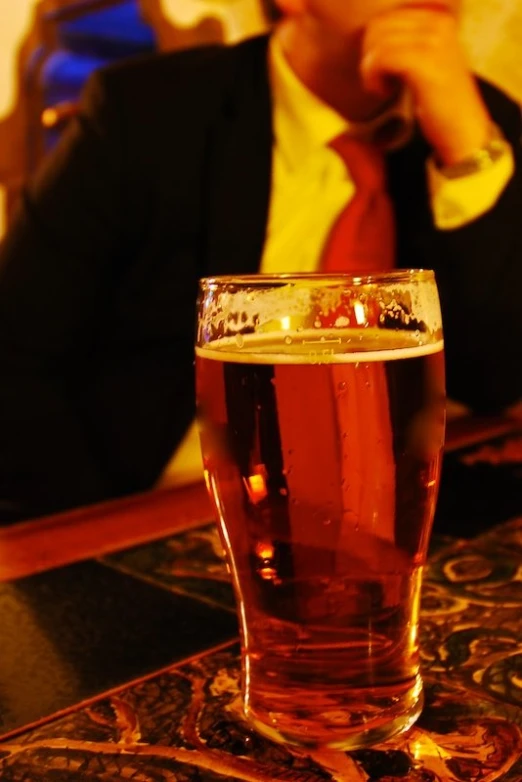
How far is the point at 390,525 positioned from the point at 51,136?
2.74m

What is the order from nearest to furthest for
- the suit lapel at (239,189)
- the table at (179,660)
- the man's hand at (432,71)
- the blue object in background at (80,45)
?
the table at (179,660)
the man's hand at (432,71)
the suit lapel at (239,189)
the blue object in background at (80,45)

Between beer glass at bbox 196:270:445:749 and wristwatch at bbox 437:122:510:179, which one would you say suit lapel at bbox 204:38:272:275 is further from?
beer glass at bbox 196:270:445:749

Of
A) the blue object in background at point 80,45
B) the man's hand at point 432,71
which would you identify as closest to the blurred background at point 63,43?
the blue object in background at point 80,45

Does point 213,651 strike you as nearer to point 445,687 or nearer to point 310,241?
point 445,687

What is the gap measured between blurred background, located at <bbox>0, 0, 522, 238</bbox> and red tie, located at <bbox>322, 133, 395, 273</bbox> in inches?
54.4

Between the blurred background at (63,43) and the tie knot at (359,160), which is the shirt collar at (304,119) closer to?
the tie knot at (359,160)

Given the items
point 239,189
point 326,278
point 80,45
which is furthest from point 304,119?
point 80,45

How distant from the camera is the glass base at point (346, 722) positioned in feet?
1.41

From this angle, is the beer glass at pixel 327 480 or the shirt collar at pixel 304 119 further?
the shirt collar at pixel 304 119

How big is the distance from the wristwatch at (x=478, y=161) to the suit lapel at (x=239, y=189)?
0.29 meters

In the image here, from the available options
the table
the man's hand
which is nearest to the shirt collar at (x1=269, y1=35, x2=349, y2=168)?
the man's hand

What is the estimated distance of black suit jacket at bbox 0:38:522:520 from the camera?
1.36 meters

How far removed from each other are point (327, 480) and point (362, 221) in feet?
3.56

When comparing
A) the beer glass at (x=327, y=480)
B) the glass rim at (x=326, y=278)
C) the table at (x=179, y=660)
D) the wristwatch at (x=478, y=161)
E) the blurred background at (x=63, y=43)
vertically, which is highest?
the blurred background at (x=63, y=43)
